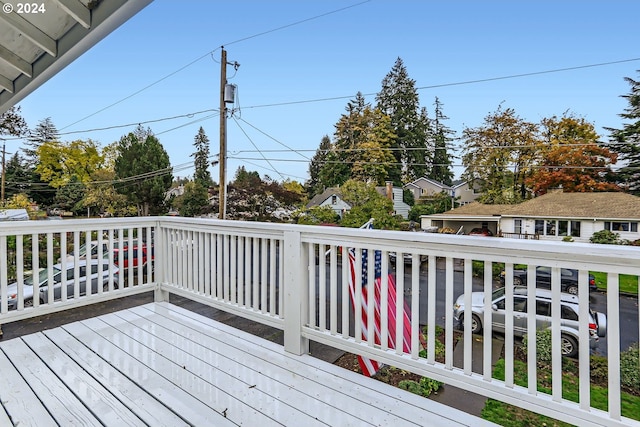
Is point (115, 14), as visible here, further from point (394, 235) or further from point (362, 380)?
point (362, 380)

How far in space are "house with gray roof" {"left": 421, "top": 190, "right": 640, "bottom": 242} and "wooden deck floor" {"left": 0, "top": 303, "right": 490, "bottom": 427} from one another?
349 cm

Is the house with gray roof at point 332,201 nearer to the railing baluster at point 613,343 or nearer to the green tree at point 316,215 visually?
the green tree at point 316,215

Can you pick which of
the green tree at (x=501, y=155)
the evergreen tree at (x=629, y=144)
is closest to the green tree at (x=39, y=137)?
the green tree at (x=501, y=155)

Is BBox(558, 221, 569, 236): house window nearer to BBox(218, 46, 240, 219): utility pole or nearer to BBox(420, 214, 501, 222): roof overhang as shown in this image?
BBox(420, 214, 501, 222): roof overhang

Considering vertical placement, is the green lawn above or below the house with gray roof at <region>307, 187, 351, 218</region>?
below

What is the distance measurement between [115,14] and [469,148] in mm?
9406

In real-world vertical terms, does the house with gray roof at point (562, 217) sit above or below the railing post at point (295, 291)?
above

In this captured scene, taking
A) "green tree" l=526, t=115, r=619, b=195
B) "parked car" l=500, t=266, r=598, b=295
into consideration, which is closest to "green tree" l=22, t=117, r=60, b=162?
"green tree" l=526, t=115, r=619, b=195

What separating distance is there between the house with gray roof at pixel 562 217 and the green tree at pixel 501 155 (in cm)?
75

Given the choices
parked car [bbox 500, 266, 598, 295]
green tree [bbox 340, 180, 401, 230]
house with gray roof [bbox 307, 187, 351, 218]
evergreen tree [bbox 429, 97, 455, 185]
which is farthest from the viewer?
house with gray roof [bbox 307, 187, 351, 218]

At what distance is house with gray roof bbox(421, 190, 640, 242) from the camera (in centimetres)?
468

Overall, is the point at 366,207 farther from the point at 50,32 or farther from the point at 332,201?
the point at 50,32

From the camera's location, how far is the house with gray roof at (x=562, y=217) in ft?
15.3

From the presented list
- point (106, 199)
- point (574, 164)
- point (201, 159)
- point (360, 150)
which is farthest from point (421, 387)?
point (201, 159)
